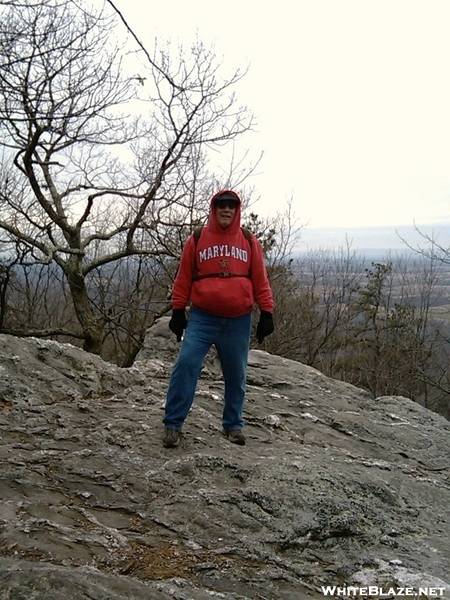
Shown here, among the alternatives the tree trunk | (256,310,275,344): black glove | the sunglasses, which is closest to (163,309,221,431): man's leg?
(256,310,275,344): black glove

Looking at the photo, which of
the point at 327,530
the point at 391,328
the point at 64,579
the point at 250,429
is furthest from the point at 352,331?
the point at 64,579

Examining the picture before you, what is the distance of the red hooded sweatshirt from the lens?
11.7 ft

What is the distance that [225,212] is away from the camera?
356 centimetres

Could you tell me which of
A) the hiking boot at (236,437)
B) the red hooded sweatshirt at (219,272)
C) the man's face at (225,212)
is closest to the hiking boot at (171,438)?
the hiking boot at (236,437)

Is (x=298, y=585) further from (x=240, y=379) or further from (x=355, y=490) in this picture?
(x=240, y=379)

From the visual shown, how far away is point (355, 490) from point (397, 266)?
15770 millimetres

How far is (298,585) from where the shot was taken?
2.33 meters
